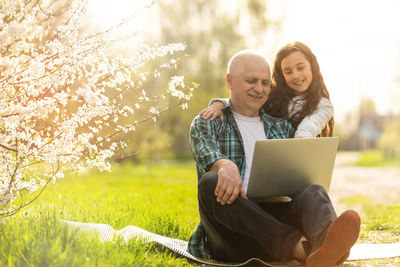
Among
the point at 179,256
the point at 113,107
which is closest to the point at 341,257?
the point at 179,256

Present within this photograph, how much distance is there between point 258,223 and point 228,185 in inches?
11.3

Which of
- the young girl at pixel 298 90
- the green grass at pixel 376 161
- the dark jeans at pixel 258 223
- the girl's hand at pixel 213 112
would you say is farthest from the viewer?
the green grass at pixel 376 161

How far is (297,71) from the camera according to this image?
351 centimetres

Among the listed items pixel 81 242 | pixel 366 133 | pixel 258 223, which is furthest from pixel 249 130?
pixel 366 133

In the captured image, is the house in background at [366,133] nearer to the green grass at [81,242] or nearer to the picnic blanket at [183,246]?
the picnic blanket at [183,246]

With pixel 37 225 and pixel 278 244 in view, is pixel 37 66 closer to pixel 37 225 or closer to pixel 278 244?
pixel 37 225

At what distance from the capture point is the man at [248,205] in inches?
97.5

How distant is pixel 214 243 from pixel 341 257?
0.86m

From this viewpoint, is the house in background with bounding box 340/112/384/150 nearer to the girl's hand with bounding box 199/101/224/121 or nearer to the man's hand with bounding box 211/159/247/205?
the girl's hand with bounding box 199/101/224/121

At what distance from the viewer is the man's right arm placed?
2.66 m

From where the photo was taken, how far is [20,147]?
116 inches

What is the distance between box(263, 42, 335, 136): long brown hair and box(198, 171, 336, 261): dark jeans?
75 centimetres

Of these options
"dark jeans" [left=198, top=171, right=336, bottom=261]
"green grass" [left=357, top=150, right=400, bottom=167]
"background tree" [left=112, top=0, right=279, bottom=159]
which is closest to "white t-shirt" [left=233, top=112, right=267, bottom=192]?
"dark jeans" [left=198, top=171, right=336, bottom=261]

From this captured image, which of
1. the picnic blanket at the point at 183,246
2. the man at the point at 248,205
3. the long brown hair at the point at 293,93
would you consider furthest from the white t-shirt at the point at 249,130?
the picnic blanket at the point at 183,246
